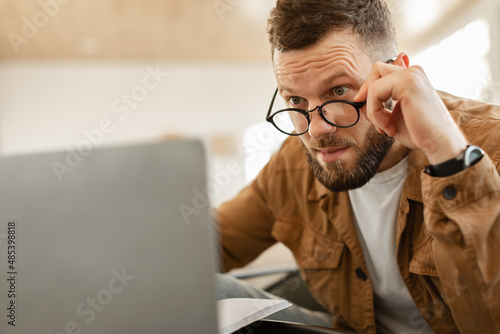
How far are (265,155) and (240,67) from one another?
146 centimetres

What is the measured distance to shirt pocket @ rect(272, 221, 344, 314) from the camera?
42.8 inches

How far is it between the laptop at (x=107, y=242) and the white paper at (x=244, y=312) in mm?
127

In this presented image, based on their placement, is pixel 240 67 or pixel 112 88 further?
pixel 240 67

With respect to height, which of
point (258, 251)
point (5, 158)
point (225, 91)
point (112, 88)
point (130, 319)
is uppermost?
point (112, 88)

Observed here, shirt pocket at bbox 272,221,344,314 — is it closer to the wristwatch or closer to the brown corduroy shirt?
the brown corduroy shirt

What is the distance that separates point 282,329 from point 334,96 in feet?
1.80

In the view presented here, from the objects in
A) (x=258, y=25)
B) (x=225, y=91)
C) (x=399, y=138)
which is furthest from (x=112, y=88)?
(x=399, y=138)

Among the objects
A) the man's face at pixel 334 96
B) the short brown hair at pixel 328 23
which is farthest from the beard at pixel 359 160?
the short brown hair at pixel 328 23

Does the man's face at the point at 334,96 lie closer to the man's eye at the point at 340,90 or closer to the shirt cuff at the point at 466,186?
the man's eye at the point at 340,90

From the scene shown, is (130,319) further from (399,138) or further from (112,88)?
(112,88)

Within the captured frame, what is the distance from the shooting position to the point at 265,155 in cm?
569

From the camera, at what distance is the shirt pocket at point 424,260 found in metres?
0.86

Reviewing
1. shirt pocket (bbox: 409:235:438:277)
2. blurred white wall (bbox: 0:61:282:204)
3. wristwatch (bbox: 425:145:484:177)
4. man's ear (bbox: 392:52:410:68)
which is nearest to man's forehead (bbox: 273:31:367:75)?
man's ear (bbox: 392:52:410:68)

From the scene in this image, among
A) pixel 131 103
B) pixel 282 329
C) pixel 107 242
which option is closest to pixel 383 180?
pixel 282 329
